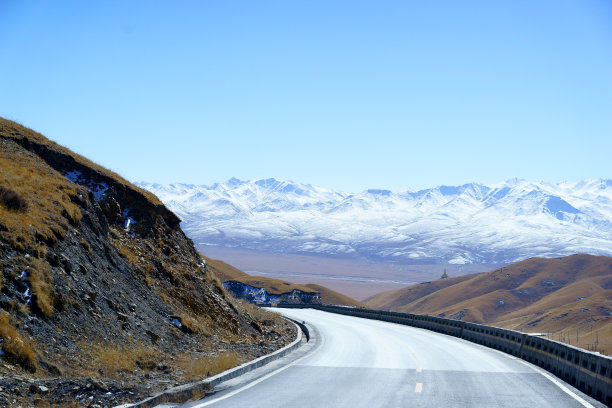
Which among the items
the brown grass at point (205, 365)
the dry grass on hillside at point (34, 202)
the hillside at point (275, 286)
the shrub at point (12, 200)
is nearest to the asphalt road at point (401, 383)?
the brown grass at point (205, 365)

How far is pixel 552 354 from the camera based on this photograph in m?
21.5

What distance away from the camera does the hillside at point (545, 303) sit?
4464 inches

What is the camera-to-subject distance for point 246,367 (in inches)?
716

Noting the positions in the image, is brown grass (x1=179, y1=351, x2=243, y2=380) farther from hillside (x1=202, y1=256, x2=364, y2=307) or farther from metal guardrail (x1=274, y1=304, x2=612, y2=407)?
hillside (x1=202, y1=256, x2=364, y2=307)

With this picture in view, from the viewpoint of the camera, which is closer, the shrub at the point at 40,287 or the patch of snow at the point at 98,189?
the shrub at the point at 40,287

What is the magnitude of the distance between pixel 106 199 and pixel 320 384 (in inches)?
507

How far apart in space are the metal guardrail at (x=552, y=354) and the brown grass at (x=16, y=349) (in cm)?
1203

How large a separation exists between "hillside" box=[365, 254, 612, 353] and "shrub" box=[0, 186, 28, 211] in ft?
235

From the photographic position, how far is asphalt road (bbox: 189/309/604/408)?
14.1 metres

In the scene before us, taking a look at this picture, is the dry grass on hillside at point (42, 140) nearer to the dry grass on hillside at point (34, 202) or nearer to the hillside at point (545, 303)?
the dry grass on hillside at point (34, 202)

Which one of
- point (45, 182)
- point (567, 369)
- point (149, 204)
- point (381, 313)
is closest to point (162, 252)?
point (149, 204)

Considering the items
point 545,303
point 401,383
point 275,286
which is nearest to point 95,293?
point 401,383

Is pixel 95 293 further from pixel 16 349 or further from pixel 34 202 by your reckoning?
pixel 16 349

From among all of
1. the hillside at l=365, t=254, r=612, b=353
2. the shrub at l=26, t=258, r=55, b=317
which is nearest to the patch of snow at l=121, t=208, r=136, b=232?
the shrub at l=26, t=258, r=55, b=317
